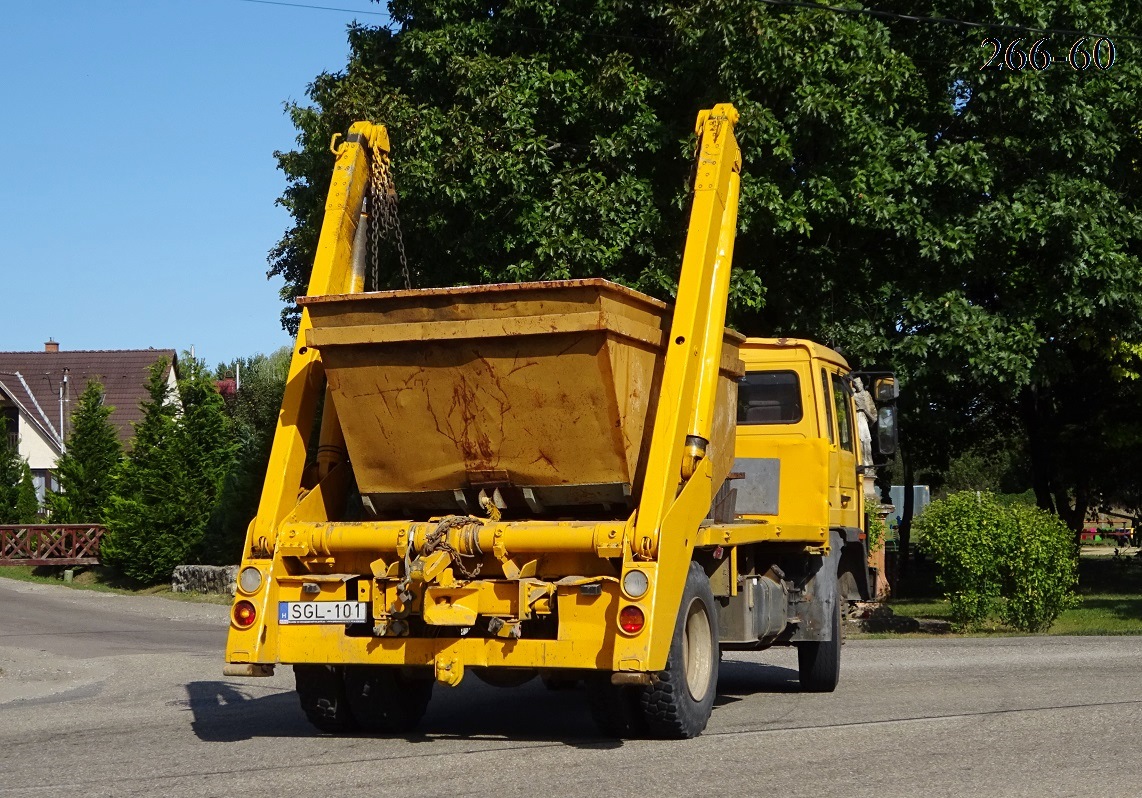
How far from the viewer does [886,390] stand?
12062 mm

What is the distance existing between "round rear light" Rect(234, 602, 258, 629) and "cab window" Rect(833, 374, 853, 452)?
5.42 meters

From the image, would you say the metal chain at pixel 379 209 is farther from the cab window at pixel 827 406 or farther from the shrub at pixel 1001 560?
the shrub at pixel 1001 560

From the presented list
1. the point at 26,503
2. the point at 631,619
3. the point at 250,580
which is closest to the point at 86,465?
the point at 26,503

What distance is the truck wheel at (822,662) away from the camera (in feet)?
37.8

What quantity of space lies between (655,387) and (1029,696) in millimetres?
4183

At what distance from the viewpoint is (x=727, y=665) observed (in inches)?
572

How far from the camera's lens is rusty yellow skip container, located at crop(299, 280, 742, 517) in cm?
811

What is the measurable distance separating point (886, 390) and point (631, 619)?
16.5ft

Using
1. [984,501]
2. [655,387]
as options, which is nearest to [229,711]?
[655,387]

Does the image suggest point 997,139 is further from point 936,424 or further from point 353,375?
point 353,375

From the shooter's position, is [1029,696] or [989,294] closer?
[1029,696]

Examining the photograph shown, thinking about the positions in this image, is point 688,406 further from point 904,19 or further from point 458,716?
point 904,19

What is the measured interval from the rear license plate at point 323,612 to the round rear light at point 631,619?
1.55 meters

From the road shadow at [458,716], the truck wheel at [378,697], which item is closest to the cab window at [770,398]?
the road shadow at [458,716]
